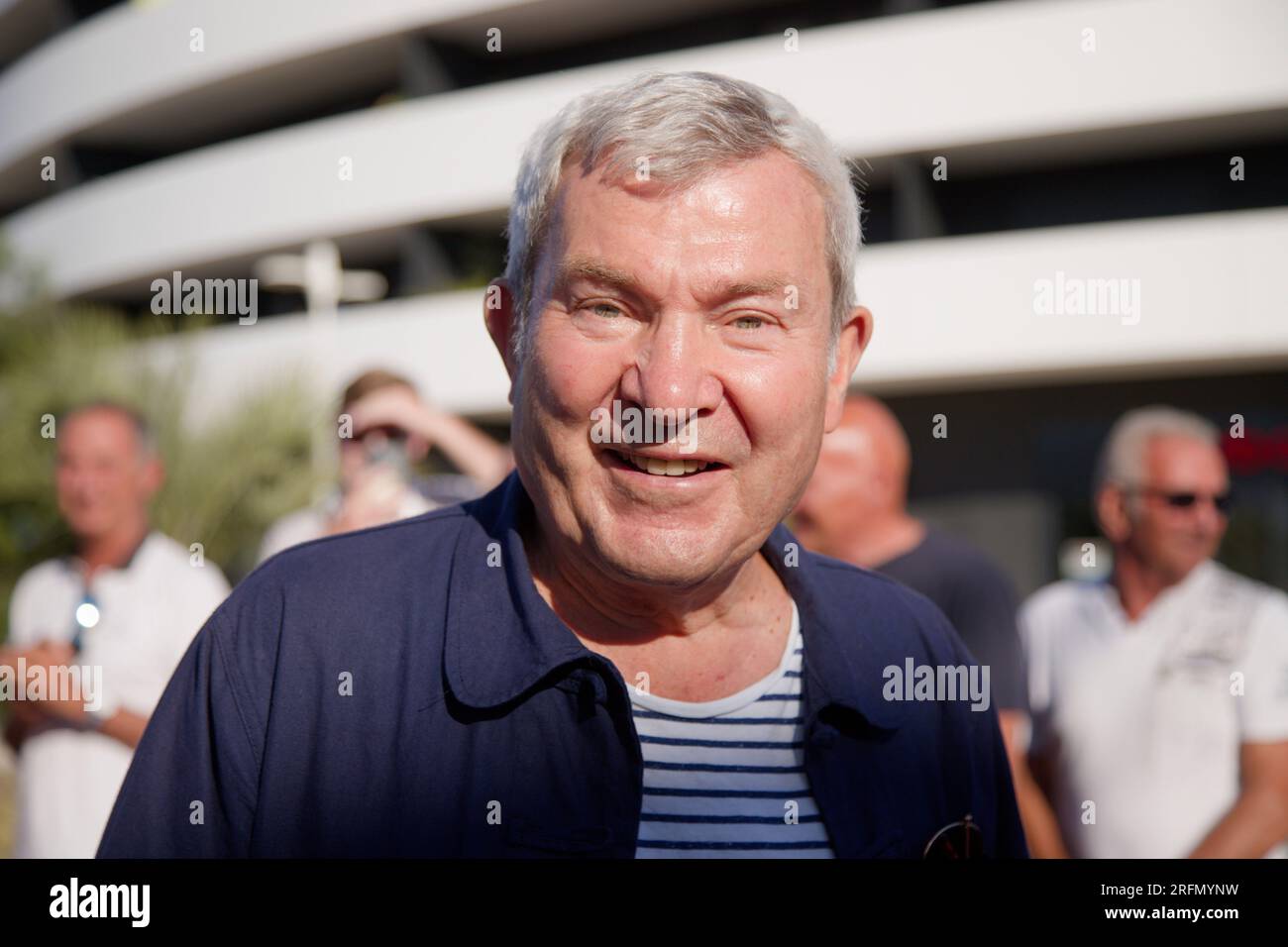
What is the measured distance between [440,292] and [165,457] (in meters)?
7.41

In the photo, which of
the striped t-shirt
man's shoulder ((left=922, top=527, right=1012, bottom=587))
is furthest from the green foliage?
the striped t-shirt

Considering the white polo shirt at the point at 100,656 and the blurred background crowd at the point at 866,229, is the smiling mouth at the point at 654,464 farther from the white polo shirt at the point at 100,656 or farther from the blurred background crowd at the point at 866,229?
the blurred background crowd at the point at 866,229

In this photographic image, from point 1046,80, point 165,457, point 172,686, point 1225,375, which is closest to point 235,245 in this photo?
point 165,457

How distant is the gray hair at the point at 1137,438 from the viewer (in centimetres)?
435

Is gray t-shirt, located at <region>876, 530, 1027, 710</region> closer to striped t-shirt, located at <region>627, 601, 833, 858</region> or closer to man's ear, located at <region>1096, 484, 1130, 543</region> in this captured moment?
man's ear, located at <region>1096, 484, 1130, 543</region>

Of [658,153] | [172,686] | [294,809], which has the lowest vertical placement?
[294,809]

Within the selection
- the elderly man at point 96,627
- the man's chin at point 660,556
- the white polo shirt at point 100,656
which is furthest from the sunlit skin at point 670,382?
the white polo shirt at point 100,656

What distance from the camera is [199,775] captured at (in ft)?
5.60

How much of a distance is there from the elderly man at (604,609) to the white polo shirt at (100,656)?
2070 millimetres

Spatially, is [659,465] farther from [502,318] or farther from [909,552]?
[909,552]

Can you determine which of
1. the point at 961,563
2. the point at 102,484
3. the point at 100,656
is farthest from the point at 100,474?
the point at 961,563

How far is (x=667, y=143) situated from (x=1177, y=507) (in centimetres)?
308

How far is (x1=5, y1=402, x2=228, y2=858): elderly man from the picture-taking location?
3738 millimetres
